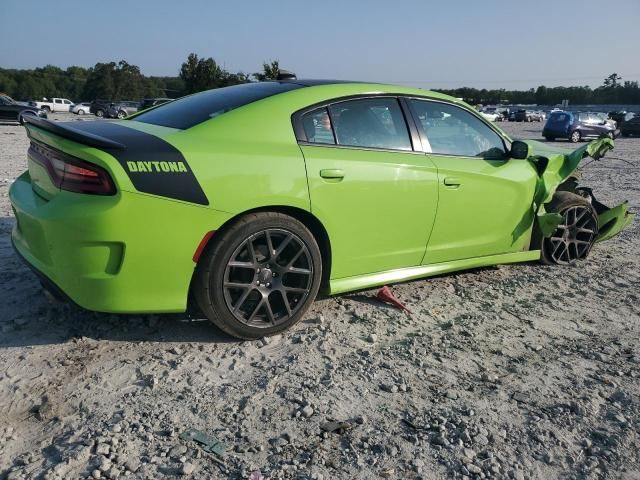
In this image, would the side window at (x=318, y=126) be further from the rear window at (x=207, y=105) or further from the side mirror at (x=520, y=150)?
the side mirror at (x=520, y=150)

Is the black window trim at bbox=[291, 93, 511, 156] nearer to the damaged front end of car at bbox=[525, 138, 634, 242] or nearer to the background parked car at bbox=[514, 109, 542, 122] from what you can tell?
the damaged front end of car at bbox=[525, 138, 634, 242]

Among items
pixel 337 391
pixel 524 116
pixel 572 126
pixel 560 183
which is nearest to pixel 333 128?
pixel 337 391

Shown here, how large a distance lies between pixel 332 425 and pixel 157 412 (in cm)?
80

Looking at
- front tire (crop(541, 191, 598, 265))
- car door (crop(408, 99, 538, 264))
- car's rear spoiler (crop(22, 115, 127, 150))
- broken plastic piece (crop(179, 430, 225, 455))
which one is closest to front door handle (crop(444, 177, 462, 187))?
car door (crop(408, 99, 538, 264))

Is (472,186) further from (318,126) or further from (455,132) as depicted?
(318,126)

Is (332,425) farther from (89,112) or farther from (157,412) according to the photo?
(89,112)

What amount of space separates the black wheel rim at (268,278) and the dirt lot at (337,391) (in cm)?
18

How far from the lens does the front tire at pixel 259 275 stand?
10.1ft

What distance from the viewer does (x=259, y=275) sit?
3.25 m

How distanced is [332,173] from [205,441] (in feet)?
5.51

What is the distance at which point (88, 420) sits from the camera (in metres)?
2.46

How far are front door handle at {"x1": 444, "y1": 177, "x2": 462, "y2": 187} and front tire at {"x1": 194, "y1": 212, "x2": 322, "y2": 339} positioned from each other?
1.12 m

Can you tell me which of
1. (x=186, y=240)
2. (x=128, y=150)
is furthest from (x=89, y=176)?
(x=186, y=240)

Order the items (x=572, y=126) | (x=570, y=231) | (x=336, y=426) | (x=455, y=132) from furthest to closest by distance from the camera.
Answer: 1. (x=572, y=126)
2. (x=570, y=231)
3. (x=455, y=132)
4. (x=336, y=426)
